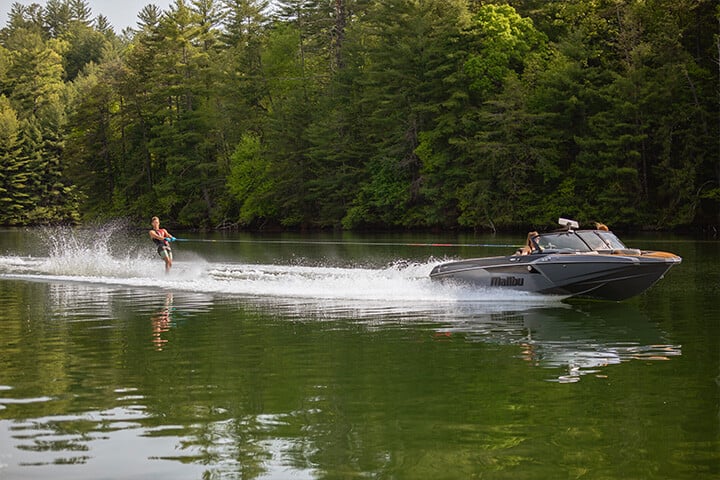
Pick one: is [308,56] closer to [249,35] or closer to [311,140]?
[249,35]

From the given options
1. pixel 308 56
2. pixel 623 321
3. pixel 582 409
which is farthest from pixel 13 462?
pixel 308 56

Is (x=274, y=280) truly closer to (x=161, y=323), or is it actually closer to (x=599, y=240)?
(x=161, y=323)

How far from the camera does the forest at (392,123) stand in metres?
53.3

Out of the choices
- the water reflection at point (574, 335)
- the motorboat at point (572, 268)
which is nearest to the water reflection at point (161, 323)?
the water reflection at point (574, 335)

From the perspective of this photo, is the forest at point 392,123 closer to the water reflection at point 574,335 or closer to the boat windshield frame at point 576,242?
the boat windshield frame at point 576,242

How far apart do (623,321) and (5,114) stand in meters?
93.0

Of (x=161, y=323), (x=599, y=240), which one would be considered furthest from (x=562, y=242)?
(x=161, y=323)

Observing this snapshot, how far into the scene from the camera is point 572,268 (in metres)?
19.2

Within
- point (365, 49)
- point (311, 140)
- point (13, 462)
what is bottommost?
point (13, 462)

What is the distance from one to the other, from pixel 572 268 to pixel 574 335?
4.30 m

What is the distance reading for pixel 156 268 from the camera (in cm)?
2859

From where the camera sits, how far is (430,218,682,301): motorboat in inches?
749

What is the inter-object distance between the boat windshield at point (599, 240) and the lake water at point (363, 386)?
1228 millimetres

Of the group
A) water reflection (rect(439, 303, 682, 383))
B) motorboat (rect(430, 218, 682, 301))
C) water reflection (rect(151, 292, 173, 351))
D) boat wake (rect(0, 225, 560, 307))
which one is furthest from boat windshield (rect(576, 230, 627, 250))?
water reflection (rect(151, 292, 173, 351))
